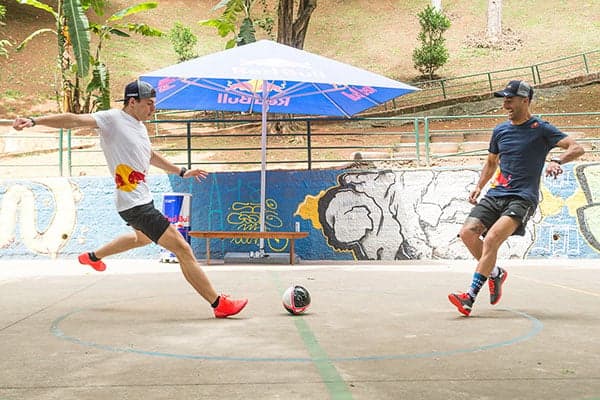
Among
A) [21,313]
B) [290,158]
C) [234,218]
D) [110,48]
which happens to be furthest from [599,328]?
[110,48]

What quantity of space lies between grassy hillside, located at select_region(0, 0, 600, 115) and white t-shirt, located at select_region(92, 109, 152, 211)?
90.9 feet

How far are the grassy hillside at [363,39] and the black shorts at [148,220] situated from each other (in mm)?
27904

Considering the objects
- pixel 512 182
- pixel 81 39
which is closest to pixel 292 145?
pixel 81 39

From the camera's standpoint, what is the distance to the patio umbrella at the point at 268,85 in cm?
1062

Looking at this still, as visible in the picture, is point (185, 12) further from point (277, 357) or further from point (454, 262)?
point (277, 357)

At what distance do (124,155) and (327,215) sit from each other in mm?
7326

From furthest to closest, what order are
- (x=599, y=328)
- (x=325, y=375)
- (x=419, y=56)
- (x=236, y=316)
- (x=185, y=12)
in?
1. (x=185, y=12)
2. (x=419, y=56)
3. (x=236, y=316)
4. (x=599, y=328)
5. (x=325, y=375)

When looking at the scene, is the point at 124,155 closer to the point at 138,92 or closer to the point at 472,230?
the point at 138,92

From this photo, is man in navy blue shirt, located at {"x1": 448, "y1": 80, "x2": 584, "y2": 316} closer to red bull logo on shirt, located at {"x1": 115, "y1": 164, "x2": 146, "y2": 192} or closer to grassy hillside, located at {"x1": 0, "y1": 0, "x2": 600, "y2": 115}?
red bull logo on shirt, located at {"x1": 115, "y1": 164, "x2": 146, "y2": 192}

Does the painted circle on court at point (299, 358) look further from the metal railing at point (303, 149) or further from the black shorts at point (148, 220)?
the metal railing at point (303, 149)

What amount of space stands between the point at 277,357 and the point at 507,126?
326 cm

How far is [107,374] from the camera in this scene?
4.25 m

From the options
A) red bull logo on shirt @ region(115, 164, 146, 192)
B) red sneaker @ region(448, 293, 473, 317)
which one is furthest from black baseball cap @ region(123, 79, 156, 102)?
red sneaker @ region(448, 293, 473, 317)

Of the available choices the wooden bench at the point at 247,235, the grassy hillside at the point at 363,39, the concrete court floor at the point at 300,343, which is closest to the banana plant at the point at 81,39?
the wooden bench at the point at 247,235
